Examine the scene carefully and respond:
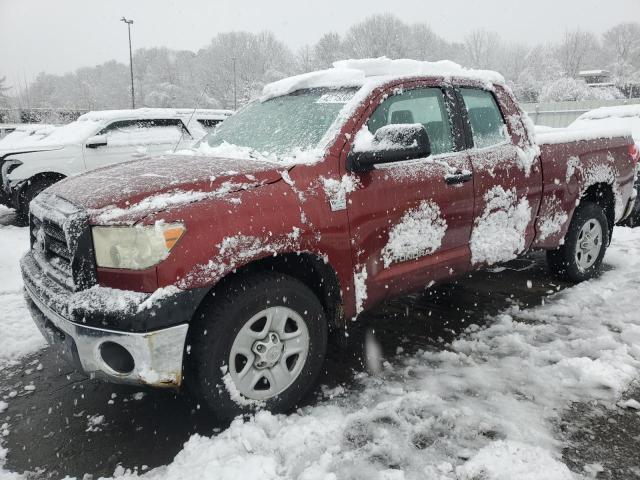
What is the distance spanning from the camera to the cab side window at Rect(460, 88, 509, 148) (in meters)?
3.64

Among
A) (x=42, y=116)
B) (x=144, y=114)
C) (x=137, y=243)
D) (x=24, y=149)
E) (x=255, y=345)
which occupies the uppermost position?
(x=42, y=116)

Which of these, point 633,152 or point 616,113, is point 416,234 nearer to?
point 633,152

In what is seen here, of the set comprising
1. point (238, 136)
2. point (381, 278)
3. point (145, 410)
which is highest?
point (238, 136)

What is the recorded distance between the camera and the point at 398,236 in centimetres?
307

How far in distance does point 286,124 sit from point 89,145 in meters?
5.98

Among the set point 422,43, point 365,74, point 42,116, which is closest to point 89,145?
point 365,74

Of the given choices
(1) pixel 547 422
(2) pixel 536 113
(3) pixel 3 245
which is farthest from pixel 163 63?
(1) pixel 547 422

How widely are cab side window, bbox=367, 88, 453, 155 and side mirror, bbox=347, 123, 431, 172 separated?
0.47 m

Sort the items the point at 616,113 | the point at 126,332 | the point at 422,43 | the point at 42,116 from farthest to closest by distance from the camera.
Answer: the point at 422,43
the point at 42,116
the point at 616,113
the point at 126,332

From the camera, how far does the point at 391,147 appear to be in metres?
2.79

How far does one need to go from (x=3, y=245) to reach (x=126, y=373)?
493 centimetres

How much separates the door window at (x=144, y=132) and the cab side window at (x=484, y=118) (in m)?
5.83

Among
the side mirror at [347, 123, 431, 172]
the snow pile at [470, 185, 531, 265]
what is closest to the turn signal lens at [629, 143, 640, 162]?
the snow pile at [470, 185, 531, 265]

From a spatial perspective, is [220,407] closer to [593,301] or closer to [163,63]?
[593,301]
